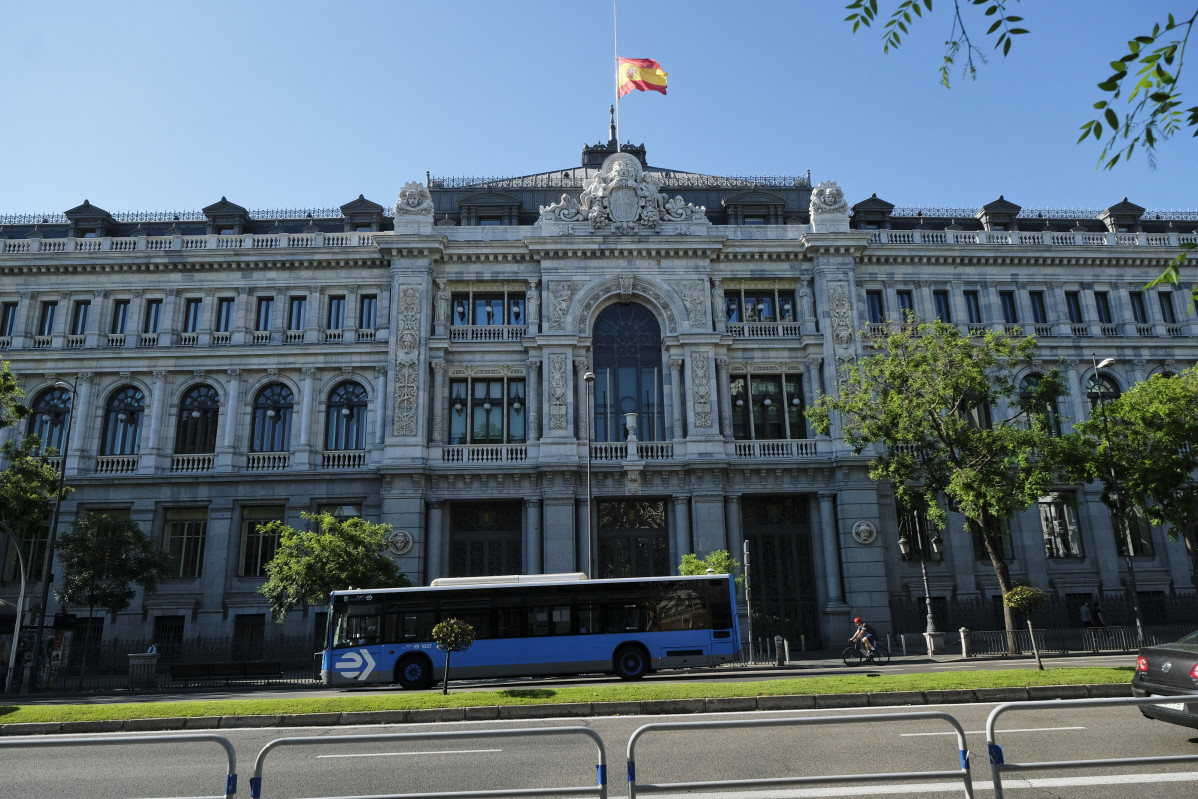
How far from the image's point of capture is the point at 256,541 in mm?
33750

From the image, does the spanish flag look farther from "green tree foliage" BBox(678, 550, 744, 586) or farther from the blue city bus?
the blue city bus

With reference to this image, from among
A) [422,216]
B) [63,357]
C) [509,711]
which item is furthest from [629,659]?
[63,357]

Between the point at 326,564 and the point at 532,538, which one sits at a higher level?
the point at 532,538

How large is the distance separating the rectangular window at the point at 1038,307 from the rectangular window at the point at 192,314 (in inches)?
1586

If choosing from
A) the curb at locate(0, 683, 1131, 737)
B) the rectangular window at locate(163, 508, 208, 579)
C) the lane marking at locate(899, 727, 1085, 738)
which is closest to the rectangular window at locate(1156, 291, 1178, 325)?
the curb at locate(0, 683, 1131, 737)

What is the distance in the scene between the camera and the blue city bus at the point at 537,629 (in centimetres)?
2281

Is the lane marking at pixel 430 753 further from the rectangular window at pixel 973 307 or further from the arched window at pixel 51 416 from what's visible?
the rectangular window at pixel 973 307

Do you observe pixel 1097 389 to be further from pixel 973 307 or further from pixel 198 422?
pixel 198 422

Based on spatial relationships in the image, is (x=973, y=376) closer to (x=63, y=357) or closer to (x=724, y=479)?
(x=724, y=479)

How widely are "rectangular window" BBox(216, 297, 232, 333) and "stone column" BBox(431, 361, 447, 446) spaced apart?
10.4 m

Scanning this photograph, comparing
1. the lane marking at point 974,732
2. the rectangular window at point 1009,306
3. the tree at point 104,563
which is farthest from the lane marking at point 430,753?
the rectangular window at point 1009,306

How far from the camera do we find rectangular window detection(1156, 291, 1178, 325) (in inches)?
1516

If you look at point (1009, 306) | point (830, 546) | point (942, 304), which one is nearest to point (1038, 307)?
point (1009, 306)

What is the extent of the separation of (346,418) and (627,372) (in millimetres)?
13155
